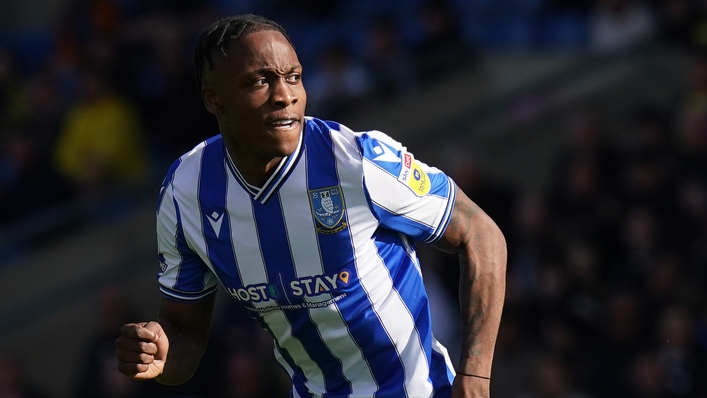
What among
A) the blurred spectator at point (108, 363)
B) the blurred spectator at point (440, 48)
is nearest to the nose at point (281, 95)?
the blurred spectator at point (108, 363)

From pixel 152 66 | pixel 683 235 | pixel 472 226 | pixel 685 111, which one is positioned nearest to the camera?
pixel 472 226

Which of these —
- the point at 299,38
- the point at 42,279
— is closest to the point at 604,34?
the point at 299,38

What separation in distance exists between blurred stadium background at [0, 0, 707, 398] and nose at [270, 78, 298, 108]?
456 centimetres

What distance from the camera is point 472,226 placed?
3734 millimetres

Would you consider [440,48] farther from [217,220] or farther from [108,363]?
[217,220]

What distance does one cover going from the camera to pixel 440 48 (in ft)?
34.2

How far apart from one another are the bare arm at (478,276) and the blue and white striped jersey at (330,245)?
71 mm

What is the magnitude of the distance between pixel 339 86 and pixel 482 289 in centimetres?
704

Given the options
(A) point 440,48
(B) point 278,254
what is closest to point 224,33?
(B) point 278,254

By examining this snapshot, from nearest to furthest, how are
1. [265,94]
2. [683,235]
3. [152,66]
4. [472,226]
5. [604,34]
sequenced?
[265,94] → [472,226] → [683,235] → [604,34] → [152,66]

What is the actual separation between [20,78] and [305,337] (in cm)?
948

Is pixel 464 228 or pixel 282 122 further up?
pixel 282 122

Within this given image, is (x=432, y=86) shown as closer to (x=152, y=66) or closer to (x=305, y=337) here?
(x=152, y=66)

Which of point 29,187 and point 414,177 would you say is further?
point 29,187
